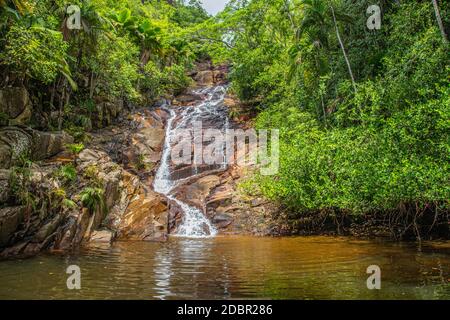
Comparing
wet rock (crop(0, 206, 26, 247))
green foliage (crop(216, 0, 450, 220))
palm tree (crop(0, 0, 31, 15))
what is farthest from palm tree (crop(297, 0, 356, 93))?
wet rock (crop(0, 206, 26, 247))

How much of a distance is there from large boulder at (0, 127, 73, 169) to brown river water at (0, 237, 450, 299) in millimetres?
4669

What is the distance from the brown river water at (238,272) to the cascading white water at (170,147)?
4307 mm

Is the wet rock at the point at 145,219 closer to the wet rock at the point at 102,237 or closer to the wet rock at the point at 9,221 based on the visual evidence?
the wet rock at the point at 102,237

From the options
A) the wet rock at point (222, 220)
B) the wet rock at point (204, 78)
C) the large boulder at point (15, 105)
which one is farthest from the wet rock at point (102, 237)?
the wet rock at point (204, 78)

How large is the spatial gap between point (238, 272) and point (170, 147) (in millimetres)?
16525

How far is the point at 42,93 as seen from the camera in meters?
20.3

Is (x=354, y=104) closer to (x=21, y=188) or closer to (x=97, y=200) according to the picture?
(x=97, y=200)

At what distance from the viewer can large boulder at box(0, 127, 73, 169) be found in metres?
13.4

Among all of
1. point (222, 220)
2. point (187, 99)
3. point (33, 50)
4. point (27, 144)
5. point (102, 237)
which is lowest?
point (102, 237)

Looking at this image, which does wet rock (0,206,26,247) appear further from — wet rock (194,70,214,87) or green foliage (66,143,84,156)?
wet rock (194,70,214,87)

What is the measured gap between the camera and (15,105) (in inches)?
669

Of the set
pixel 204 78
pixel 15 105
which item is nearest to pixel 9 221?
pixel 15 105
